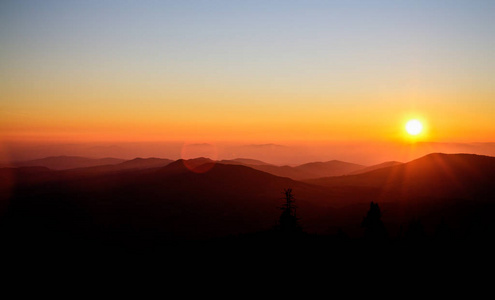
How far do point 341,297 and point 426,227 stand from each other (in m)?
63.5

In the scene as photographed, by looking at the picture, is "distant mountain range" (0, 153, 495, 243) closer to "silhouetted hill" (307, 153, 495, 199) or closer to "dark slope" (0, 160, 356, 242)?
"dark slope" (0, 160, 356, 242)

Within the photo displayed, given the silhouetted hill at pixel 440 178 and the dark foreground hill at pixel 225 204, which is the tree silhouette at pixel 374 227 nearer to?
the dark foreground hill at pixel 225 204

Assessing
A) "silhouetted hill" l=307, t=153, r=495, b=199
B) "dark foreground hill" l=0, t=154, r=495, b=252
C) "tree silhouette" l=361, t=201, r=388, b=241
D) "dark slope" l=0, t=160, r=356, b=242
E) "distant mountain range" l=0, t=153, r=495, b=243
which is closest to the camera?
"tree silhouette" l=361, t=201, r=388, b=241

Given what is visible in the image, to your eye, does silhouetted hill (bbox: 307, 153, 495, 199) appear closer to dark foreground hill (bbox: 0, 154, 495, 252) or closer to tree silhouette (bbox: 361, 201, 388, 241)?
dark foreground hill (bbox: 0, 154, 495, 252)

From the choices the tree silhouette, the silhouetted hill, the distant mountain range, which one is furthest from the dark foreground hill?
the tree silhouette

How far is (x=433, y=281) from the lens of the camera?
26453 mm

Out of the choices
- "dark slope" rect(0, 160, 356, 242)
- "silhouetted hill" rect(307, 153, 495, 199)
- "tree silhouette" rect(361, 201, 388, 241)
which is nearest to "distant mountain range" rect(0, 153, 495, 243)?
"dark slope" rect(0, 160, 356, 242)

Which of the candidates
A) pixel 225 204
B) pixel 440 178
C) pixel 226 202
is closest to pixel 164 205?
pixel 225 204

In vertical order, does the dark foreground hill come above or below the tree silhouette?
below

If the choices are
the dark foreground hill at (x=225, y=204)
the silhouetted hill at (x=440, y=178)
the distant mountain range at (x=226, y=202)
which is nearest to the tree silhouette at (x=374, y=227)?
the dark foreground hill at (x=225, y=204)

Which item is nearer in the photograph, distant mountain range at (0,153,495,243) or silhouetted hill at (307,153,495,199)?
distant mountain range at (0,153,495,243)

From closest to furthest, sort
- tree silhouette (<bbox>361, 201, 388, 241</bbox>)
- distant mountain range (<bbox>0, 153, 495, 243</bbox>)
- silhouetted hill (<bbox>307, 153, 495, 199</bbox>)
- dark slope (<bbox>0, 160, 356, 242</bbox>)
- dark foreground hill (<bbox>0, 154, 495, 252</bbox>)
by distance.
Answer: tree silhouette (<bbox>361, 201, 388, 241</bbox>) → dark foreground hill (<bbox>0, 154, 495, 252</bbox>) → distant mountain range (<bbox>0, 153, 495, 243</bbox>) → dark slope (<bbox>0, 160, 356, 242</bbox>) → silhouetted hill (<bbox>307, 153, 495, 199</bbox>)

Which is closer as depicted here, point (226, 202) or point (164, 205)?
point (164, 205)

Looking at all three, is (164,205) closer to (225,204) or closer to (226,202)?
(225,204)
